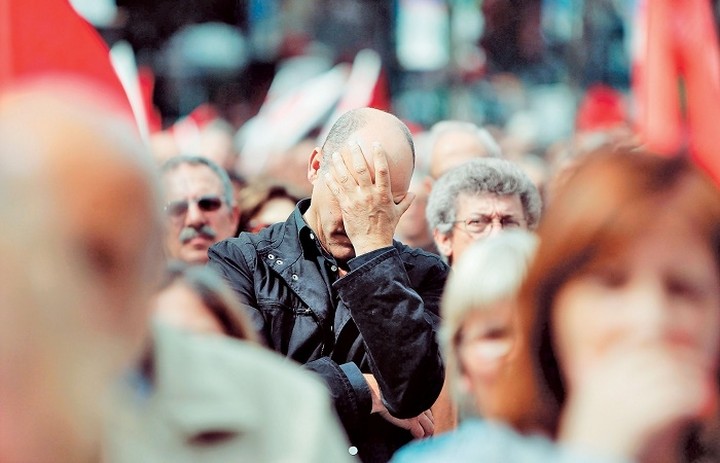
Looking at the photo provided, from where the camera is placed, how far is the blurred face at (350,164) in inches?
127

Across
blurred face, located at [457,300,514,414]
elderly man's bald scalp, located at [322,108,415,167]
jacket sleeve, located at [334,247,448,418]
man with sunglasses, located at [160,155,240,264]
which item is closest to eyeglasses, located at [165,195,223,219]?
man with sunglasses, located at [160,155,240,264]

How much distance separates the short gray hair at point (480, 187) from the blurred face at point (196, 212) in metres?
0.82

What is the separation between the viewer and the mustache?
484 cm

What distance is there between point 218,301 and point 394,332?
112 centimetres

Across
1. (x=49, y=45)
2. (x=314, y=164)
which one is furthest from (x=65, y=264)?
(x=49, y=45)

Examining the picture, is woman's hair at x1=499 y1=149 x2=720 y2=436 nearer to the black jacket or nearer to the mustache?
the black jacket

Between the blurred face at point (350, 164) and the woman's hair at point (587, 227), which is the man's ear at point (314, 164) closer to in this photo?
the blurred face at point (350, 164)

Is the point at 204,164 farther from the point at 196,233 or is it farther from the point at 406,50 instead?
the point at 406,50

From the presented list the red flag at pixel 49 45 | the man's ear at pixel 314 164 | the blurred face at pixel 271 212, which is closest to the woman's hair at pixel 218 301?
the man's ear at pixel 314 164

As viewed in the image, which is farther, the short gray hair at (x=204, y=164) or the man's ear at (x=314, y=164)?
the short gray hair at (x=204, y=164)

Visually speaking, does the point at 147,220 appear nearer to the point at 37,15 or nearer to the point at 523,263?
the point at 523,263

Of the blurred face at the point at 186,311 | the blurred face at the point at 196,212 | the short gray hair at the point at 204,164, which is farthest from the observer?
the short gray hair at the point at 204,164

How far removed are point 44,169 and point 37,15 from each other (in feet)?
8.89

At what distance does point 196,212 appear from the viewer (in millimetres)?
4988
